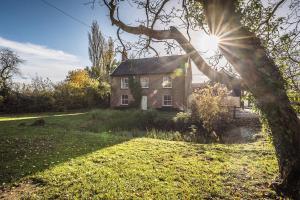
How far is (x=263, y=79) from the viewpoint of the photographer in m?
3.32

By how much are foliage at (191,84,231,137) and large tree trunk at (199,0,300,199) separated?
9291 millimetres

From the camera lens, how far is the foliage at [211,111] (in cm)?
1286

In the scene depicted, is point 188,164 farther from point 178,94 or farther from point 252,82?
point 178,94

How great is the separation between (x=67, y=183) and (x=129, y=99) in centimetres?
2694

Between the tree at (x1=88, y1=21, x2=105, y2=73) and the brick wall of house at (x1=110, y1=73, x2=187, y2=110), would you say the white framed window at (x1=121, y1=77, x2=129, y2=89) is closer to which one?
the brick wall of house at (x1=110, y1=73, x2=187, y2=110)

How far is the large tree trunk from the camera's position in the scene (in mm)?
3324

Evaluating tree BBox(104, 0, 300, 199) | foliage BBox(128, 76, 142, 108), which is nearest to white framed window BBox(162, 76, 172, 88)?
foliage BBox(128, 76, 142, 108)

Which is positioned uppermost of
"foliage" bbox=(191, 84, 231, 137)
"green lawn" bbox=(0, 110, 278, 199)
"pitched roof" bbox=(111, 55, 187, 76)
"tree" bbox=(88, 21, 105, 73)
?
"tree" bbox=(88, 21, 105, 73)

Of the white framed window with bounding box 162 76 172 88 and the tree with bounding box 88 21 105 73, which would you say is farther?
the tree with bounding box 88 21 105 73

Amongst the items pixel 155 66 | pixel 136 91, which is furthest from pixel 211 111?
pixel 155 66

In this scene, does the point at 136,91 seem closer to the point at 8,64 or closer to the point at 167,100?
the point at 167,100

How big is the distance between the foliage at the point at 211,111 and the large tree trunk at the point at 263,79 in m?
9.29

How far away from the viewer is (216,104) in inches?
505

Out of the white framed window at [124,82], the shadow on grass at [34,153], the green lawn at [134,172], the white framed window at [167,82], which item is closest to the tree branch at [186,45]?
the green lawn at [134,172]
